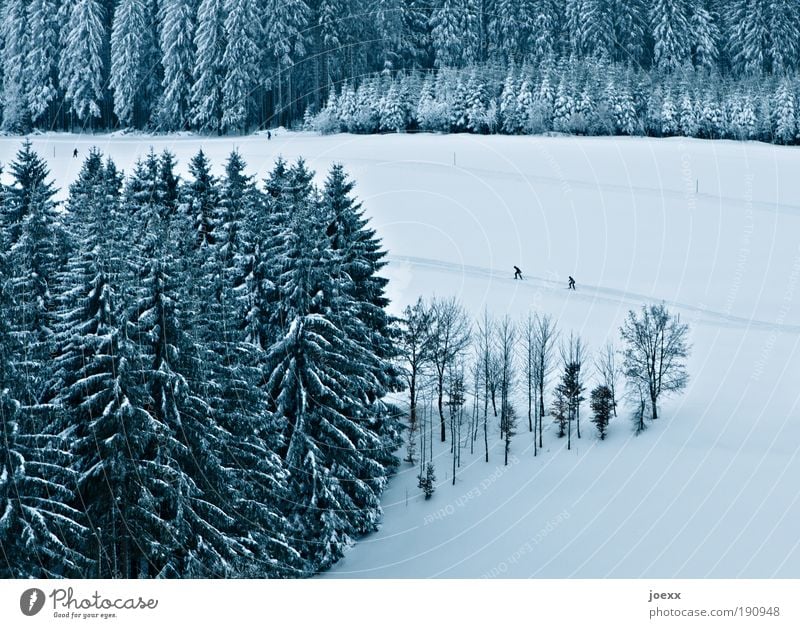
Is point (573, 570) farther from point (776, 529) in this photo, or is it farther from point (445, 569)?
point (776, 529)

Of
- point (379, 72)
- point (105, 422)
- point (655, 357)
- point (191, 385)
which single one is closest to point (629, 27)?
point (379, 72)

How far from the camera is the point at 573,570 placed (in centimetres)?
2961

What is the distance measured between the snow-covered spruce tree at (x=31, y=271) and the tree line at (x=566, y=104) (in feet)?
162

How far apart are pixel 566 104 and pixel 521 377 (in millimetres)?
42642

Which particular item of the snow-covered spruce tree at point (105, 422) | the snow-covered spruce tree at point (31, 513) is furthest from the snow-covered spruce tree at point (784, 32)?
the snow-covered spruce tree at point (31, 513)

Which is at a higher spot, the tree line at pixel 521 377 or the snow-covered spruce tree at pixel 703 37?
the snow-covered spruce tree at pixel 703 37

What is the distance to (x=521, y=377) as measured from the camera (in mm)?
48750

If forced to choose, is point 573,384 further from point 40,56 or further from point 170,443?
Result: point 40,56

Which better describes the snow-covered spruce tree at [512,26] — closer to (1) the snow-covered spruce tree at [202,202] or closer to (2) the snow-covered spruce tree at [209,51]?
(2) the snow-covered spruce tree at [209,51]

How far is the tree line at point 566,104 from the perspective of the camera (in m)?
84.0

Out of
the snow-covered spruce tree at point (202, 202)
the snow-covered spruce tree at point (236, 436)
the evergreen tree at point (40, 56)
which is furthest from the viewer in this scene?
the evergreen tree at point (40, 56)

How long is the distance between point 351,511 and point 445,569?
3840 mm

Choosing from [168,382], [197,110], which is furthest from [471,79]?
[168,382]

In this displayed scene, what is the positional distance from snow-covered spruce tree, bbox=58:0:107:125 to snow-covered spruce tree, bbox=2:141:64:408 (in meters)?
51.2
